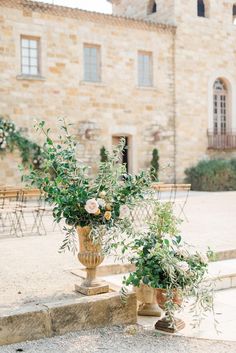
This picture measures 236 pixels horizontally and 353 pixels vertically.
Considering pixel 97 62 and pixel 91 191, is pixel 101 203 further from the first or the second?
pixel 97 62

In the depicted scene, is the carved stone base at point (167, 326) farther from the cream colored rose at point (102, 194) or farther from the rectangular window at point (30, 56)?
the rectangular window at point (30, 56)

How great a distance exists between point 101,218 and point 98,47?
13353mm

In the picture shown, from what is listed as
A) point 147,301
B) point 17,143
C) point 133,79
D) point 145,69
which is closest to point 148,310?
point 147,301

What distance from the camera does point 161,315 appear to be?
4.68 metres

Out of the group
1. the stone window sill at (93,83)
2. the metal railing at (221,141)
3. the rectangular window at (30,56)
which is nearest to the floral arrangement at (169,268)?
the rectangular window at (30,56)

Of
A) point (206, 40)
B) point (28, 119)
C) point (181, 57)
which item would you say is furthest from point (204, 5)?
point (28, 119)

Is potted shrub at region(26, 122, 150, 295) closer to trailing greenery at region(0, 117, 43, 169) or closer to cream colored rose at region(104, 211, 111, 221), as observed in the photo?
cream colored rose at region(104, 211, 111, 221)

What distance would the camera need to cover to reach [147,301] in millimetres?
4684

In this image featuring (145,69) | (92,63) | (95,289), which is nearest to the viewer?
(95,289)

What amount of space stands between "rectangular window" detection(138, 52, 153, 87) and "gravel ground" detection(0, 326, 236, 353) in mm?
14426

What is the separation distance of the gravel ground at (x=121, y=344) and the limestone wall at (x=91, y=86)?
10415mm

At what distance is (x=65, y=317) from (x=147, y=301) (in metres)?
0.91

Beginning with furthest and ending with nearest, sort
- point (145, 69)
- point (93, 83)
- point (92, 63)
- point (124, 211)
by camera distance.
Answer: point (145, 69) < point (92, 63) < point (93, 83) < point (124, 211)

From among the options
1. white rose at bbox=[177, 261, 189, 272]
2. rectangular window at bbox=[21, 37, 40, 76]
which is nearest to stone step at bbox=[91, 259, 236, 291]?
white rose at bbox=[177, 261, 189, 272]
